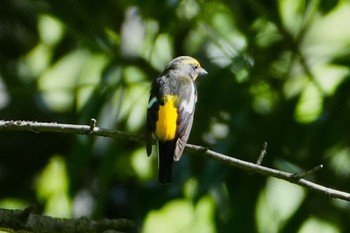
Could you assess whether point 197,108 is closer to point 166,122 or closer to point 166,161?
point 166,122

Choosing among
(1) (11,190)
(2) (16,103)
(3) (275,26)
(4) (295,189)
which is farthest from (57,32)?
(4) (295,189)

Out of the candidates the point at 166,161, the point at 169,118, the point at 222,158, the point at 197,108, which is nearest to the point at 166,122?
the point at 169,118

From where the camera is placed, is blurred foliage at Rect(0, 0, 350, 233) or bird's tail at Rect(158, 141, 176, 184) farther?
blurred foliage at Rect(0, 0, 350, 233)

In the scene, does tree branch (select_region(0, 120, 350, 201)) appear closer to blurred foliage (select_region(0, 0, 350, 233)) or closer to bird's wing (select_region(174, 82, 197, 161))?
bird's wing (select_region(174, 82, 197, 161))

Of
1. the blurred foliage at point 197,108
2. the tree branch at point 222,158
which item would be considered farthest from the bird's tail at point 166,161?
the blurred foliage at point 197,108

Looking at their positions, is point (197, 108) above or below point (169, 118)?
above

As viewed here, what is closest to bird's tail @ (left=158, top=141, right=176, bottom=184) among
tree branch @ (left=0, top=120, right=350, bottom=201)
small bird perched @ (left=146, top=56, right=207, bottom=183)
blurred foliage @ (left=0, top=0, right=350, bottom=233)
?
small bird perched @ (left=146, top=56, right=207, bottom=183)

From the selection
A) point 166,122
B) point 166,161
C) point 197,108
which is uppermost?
point 197,108

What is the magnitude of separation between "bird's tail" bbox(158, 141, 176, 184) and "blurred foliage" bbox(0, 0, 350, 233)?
125 centimetres

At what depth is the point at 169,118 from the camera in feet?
18.3

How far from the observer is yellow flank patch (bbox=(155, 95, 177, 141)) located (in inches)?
214

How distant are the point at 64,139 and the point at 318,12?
2.36m

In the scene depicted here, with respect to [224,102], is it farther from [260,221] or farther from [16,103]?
[16,103]

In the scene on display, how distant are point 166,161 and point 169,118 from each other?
29 centimetres
